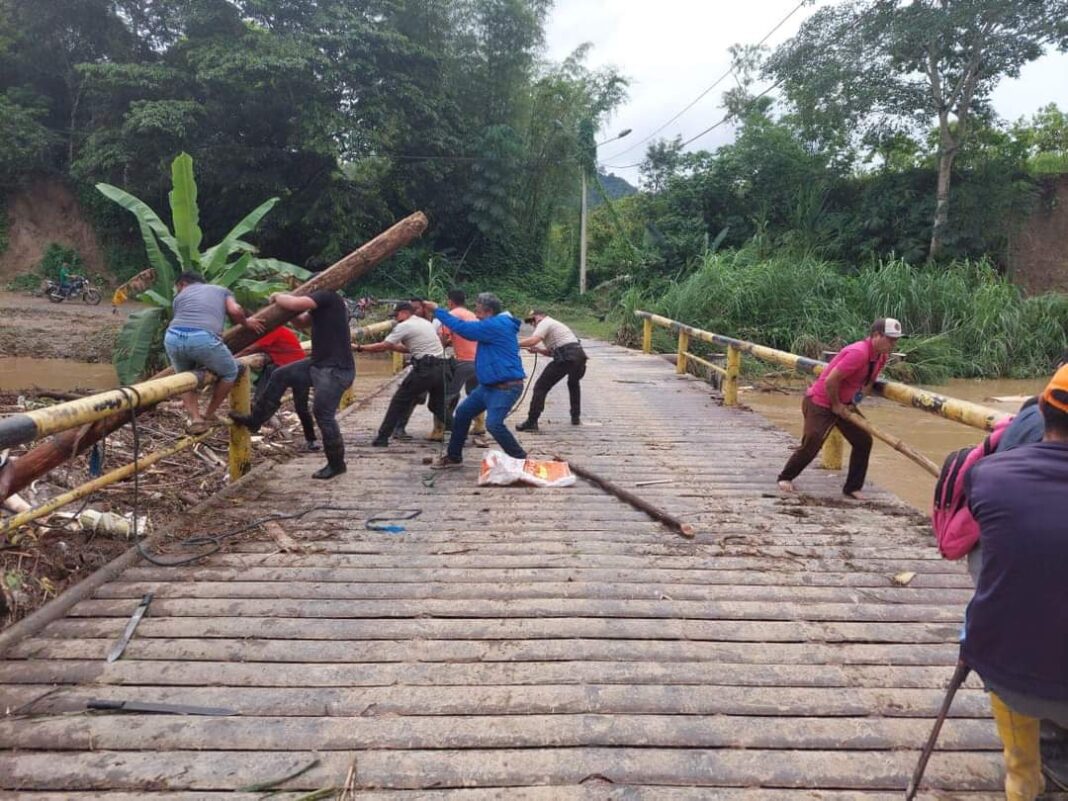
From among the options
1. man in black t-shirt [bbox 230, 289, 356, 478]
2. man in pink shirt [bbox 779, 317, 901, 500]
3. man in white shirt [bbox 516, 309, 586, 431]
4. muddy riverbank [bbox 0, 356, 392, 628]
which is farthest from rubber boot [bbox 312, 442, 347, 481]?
man in pink shirt [bbox 779, 317, 901, 500]

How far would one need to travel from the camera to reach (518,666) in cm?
264

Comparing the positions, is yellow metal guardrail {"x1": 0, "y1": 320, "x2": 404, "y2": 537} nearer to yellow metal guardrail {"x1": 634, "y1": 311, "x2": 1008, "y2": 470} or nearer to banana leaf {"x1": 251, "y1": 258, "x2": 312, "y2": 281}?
yellow metal guardrail {"x1": 634, "y1": 311, "x2": 1008, "y2": 470}

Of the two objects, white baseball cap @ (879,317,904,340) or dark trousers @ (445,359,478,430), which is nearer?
white baseball cap @ (879,317,904,340)

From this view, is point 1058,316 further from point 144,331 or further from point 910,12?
point 144,331

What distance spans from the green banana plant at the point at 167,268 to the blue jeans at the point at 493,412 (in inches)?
181

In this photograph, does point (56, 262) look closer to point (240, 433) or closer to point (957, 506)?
point (240, 433)

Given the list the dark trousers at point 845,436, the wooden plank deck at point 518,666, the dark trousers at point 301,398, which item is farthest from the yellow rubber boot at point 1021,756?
the dark trousers at point 301,398

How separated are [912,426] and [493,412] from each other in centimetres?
988

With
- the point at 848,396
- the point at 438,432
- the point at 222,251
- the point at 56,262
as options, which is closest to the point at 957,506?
the point at 848,396

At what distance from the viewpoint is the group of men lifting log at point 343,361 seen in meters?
4.89

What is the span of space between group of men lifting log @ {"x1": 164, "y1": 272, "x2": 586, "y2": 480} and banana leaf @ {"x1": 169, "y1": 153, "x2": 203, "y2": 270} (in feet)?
11.8

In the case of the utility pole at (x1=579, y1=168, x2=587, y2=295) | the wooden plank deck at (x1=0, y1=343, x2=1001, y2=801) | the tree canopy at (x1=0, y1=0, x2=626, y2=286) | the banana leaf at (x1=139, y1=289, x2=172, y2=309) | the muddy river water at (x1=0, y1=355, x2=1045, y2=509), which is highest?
the tree canopy at (x1=0, y1=0, x2=626, y2=286)

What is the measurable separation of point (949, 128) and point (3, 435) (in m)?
25.7

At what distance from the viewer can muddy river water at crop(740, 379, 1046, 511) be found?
8.68 m
